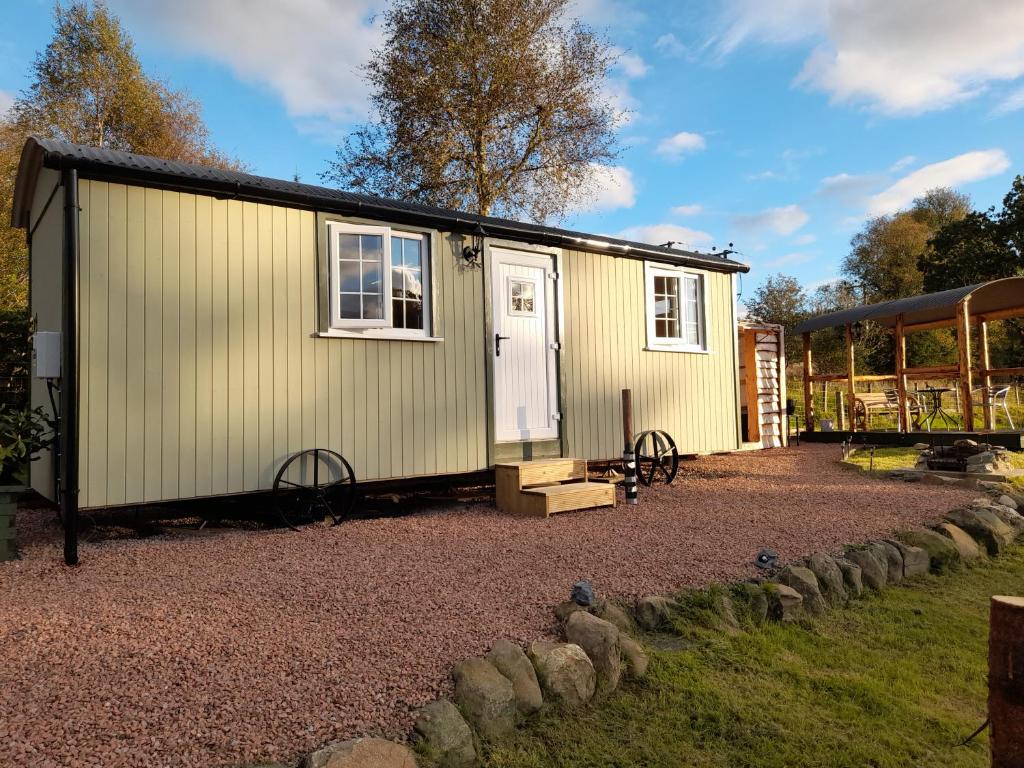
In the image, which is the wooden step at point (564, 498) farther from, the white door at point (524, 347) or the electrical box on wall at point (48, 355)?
the electrical box on wall at point (48, 355)

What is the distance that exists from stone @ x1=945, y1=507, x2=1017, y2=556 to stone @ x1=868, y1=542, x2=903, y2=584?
1.15m

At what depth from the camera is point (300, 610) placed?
10.1ft

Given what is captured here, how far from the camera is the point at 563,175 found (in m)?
16.5

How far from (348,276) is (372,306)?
1.05ft

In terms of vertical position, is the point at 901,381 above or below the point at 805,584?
above

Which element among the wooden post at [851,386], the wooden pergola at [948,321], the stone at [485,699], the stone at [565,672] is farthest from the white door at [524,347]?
the wooden post at [851,386]

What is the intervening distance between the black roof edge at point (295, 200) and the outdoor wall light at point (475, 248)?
5cm

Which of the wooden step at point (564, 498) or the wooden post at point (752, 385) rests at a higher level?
the wooden post at point (752, 385)

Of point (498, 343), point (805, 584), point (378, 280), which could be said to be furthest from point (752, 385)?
point (805, 584)

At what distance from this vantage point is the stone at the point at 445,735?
202 cm

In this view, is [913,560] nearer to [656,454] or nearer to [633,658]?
[633,658]

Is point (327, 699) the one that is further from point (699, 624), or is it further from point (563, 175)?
point (563, 175)

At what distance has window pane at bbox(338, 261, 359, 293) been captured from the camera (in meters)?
5.59

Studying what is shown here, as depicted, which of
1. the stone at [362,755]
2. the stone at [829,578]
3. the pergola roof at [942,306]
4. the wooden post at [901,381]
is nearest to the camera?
the stone at [362,755]
